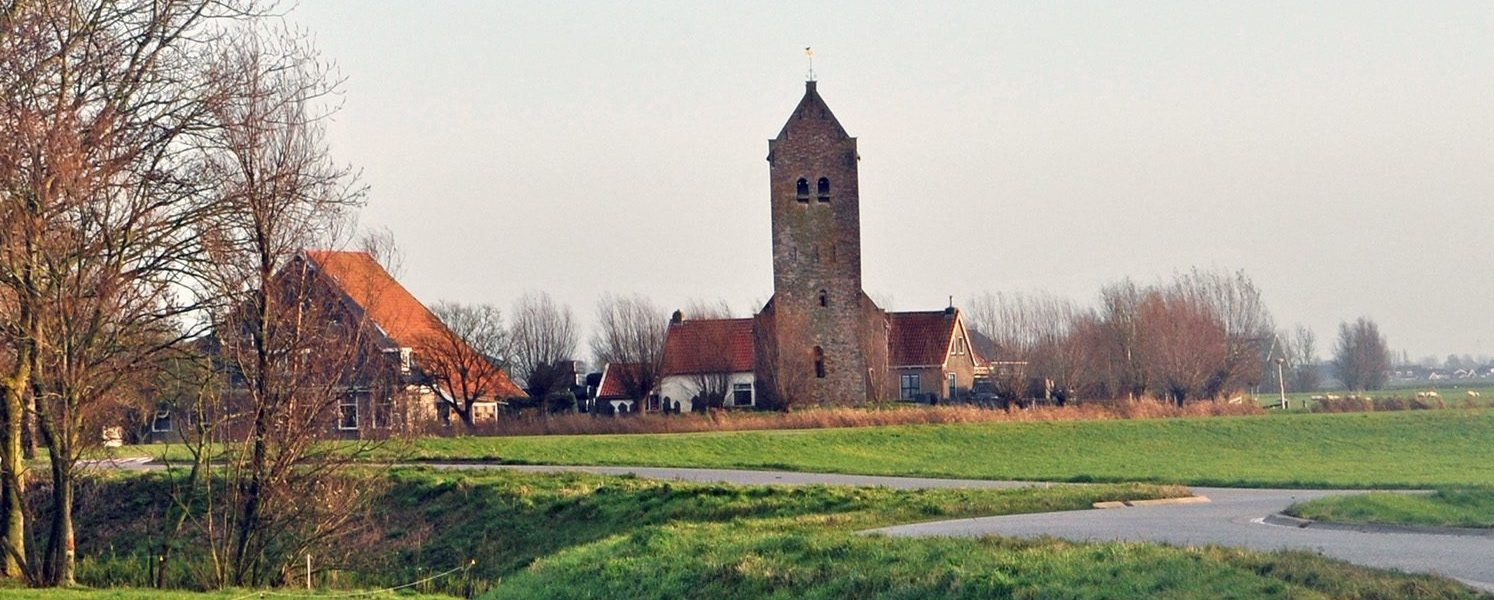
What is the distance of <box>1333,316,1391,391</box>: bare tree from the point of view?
384 feet

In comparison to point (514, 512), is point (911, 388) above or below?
above

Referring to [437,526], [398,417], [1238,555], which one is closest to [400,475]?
[437,526]

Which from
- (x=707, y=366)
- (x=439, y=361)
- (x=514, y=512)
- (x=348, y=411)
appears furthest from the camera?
(x=707, y=366)

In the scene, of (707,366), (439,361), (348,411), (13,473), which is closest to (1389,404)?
(707,366)

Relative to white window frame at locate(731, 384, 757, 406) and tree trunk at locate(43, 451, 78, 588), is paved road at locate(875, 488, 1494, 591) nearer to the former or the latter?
tree trunk at locate(43, 451, 78, 588)

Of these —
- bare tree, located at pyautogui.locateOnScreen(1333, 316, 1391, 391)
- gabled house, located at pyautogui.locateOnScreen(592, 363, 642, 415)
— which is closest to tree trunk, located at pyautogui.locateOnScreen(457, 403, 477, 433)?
gabled house, located at pyautogui.locateOnScreen(592, 363, 642, 415)

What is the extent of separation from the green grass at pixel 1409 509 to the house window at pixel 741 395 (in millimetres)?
52553

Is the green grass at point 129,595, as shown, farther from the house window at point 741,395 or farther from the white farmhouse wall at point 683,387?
the white farmhouse wall at point 683,387

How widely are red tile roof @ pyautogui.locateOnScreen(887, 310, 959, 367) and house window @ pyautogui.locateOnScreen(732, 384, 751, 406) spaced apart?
836cm

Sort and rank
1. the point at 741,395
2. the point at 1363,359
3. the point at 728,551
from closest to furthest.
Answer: the point at 728,551 < the point at 741,395 < the point at 1363,359

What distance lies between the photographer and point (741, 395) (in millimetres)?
73250

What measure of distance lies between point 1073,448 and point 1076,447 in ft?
0.47

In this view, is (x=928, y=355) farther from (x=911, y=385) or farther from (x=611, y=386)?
(x=611, y=386)

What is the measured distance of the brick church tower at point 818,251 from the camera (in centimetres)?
6606
